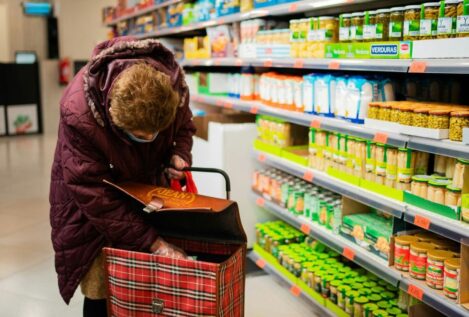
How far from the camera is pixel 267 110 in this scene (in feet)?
12.9

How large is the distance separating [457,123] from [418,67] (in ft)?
0.97

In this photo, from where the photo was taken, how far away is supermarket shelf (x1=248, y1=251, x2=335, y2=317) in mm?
3316

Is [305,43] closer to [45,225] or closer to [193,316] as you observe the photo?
[193,316]

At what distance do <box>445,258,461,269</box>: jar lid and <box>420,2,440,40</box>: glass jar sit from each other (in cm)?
99

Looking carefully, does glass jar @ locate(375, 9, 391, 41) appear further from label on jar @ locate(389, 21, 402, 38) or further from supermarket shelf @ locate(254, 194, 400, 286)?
supermarket shelf @ locate(254, 194, 400, 286)

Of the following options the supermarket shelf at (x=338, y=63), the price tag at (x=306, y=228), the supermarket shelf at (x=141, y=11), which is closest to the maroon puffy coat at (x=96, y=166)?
the supermarket shelf at (x=338, y=63)

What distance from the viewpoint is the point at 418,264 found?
8.58 ft

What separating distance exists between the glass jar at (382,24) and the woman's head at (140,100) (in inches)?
54.9

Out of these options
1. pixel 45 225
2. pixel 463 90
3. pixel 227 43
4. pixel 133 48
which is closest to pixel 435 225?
pixel 463 90

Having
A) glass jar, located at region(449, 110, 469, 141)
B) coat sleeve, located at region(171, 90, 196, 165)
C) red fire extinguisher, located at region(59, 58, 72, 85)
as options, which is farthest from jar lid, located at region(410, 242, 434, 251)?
red fire extinguisher, located at region(59, 58, 72, 85)

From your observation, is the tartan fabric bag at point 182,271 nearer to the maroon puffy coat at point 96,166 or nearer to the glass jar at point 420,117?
the maroon puffy coat at point 96,166

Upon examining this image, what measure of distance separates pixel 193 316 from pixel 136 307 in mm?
215

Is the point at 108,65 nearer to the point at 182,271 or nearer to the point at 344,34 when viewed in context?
the point at 182,271

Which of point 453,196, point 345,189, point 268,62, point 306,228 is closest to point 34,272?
point 306,228
